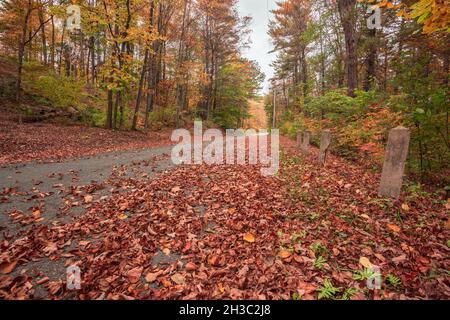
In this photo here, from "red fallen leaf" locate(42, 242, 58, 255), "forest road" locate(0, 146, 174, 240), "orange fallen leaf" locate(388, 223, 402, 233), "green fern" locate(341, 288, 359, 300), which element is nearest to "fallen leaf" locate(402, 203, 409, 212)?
"orange fallen leaf" locate(388, 223, 402, 233)

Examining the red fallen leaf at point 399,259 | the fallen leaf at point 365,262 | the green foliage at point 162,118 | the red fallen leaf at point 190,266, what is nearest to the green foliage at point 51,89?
the green foliage at point 162,118

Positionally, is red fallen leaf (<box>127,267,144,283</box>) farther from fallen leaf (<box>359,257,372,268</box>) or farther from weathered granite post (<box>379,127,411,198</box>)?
weathered granite post (<box>379,127,411,198</box>)

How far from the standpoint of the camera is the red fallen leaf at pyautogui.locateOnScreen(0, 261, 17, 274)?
2376mm

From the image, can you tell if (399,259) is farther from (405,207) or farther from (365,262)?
(405,207)

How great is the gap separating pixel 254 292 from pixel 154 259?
131 centimetres

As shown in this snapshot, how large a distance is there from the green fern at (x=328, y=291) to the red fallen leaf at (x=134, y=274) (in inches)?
76.6

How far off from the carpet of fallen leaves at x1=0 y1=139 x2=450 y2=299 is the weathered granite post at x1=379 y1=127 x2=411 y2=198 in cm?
29

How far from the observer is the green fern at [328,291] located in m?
2.03

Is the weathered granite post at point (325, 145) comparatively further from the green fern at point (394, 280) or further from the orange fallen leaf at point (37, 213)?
the orange fallen leaf at point (37, 213)

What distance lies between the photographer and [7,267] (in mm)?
2418

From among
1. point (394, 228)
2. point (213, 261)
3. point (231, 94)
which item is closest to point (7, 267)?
point (213, 261)
